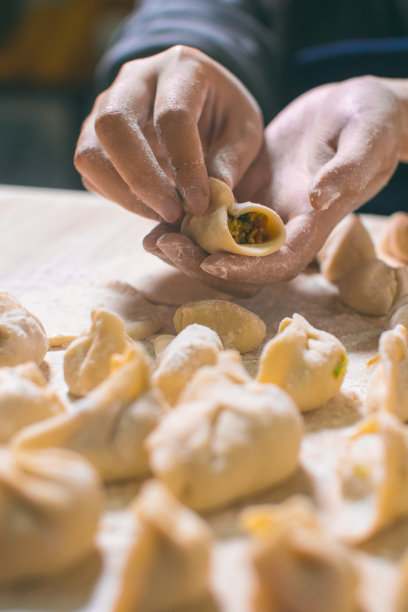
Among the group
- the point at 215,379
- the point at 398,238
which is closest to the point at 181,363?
the point at 215,379

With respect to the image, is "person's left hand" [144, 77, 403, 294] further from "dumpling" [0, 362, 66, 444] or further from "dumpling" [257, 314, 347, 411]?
"dumpling" [0, 362, 66, 444]

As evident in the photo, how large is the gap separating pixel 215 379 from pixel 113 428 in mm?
195

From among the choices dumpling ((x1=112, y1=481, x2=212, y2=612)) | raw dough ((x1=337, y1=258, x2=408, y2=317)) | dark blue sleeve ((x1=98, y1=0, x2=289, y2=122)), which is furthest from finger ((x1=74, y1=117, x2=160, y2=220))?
dumpling ((x1=112, y1=481, x2=212, y2=612))

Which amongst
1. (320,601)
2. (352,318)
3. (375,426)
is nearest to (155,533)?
(320,601)

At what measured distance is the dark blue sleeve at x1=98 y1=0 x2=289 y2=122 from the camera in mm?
2543

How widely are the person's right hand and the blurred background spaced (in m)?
3.99

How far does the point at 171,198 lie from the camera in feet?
5.52

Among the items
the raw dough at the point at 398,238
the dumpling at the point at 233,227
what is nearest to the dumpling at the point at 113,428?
the dumpling at the point at 233,227

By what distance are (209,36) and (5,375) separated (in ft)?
5.88

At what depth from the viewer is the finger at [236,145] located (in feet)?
6.03

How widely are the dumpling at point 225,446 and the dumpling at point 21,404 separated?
0.73 ft

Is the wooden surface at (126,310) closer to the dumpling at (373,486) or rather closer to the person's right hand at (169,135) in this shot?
the dumpling at (373,486)

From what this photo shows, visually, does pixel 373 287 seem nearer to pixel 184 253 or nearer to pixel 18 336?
pixel 184 253

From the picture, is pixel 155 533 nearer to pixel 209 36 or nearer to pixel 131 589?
pixel 131 589
